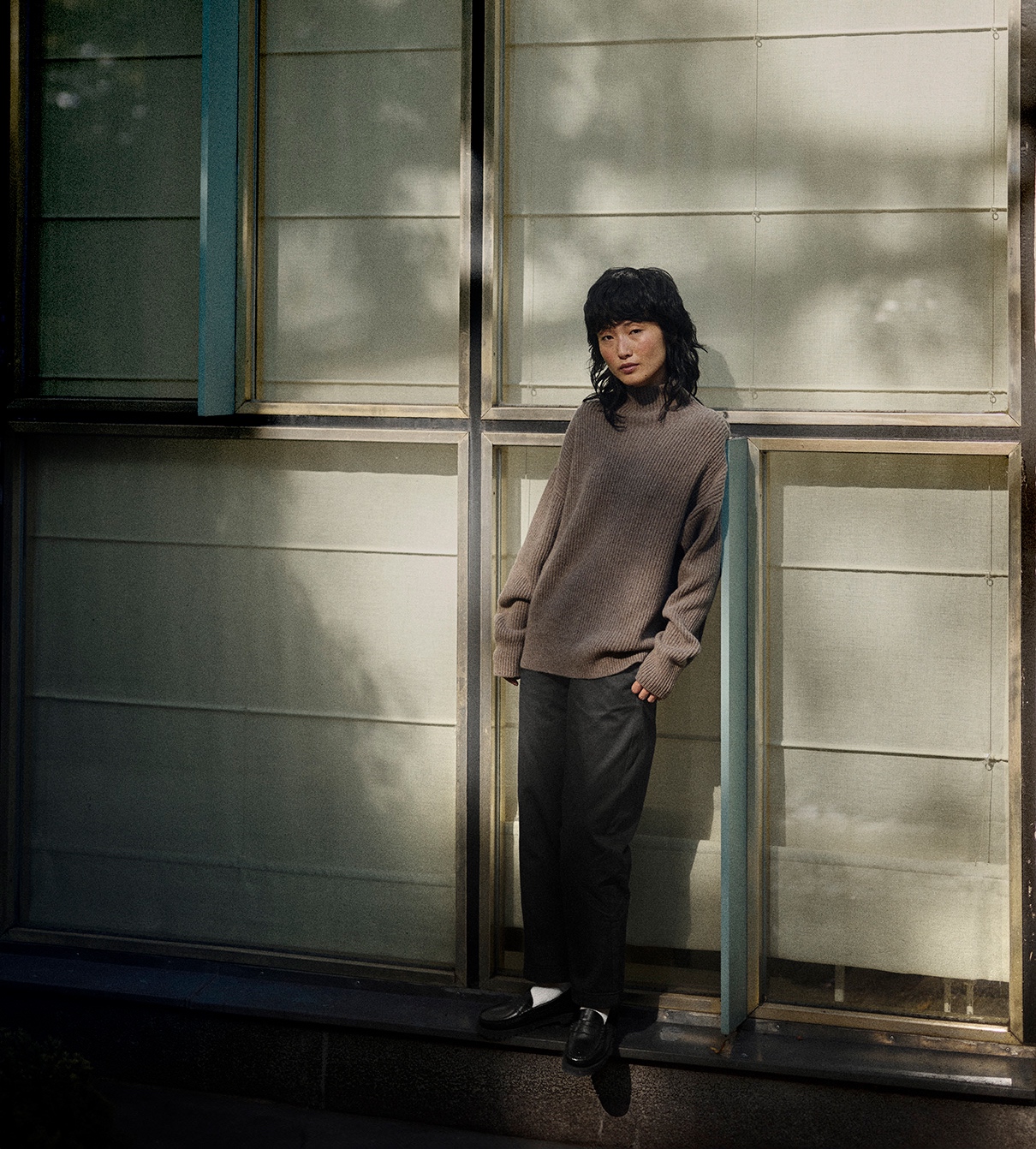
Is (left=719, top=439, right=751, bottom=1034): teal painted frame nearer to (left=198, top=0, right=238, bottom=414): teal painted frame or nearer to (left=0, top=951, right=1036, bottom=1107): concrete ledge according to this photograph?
(left=0, top=951, right=1036, bottom=1107): concrete ledge

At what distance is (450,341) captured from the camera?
13.6 feet

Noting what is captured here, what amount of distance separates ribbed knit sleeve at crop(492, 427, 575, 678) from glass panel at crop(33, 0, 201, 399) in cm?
Answer: 135

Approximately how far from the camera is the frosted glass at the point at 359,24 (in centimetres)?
411

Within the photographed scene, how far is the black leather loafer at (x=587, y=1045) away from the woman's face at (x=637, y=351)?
1.83 meters

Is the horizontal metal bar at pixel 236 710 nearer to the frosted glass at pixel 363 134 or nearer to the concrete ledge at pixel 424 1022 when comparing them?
the concrete ledge at pixel 424 1022

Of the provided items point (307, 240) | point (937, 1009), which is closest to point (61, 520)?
point (307, 240)

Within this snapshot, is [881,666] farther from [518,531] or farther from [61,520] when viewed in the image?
[61,520]

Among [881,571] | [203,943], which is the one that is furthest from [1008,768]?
[203,943]

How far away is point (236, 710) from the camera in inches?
171

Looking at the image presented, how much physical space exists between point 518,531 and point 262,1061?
186 cm

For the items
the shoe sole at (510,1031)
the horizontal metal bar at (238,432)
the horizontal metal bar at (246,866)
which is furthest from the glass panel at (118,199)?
the shoe sole at (510,1031)

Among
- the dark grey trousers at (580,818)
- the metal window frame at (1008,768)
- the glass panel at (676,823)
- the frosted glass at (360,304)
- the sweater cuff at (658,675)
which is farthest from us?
the frosted glass at (360,304)

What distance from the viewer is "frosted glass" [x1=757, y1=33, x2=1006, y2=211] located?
3.78 m

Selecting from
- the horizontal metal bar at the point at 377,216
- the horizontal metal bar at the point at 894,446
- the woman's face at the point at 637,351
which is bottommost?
the horizontal metal bar at the point at 894,446
